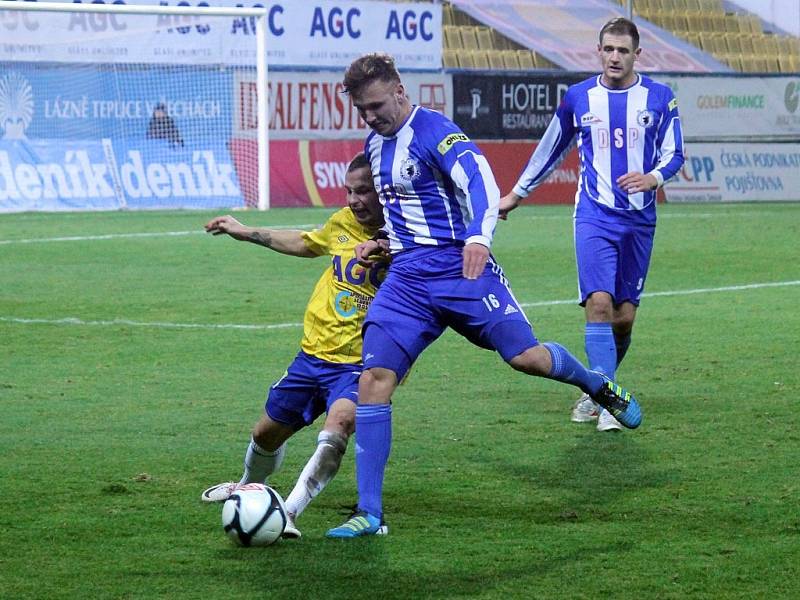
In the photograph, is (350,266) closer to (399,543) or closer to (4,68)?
(399,543)

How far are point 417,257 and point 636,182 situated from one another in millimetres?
2102

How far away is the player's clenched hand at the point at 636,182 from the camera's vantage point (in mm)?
6914

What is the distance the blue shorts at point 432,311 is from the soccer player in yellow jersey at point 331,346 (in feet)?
0.61

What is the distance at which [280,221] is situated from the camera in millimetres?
18719

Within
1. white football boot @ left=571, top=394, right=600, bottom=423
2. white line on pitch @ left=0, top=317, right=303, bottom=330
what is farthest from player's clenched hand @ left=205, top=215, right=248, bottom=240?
white line on pitch @ left=0, top=317, right=303, bottom=330

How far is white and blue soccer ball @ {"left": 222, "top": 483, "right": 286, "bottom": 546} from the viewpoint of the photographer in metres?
4.64

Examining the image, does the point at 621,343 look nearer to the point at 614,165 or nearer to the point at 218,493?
the point at 614,165

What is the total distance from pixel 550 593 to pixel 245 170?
17861 millimetres

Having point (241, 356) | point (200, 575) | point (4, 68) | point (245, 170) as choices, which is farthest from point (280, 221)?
point (200, 575)

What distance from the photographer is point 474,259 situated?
16.2 ft

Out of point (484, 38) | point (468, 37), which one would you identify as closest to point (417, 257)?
point (468, 37)

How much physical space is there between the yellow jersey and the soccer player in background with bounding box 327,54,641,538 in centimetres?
12

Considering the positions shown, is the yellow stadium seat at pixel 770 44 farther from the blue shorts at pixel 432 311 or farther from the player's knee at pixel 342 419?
the player's knee at pixel 342 419

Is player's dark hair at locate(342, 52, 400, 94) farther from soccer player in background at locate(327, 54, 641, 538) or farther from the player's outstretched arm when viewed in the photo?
the player's outstretched arm
